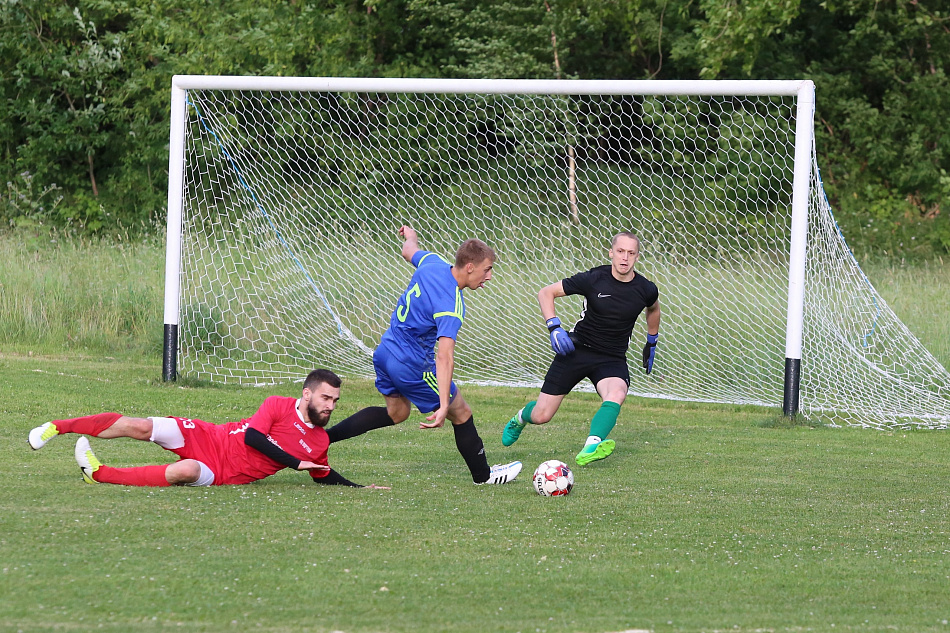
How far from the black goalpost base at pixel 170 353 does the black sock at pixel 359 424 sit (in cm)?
425

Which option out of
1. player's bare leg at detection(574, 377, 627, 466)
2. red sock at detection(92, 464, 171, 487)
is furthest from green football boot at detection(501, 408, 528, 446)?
red sock at detection(92, 464, 171, 487)

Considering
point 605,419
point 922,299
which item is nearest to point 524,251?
point 605,419

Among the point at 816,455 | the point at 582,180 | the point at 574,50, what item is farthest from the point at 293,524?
the point at 574,50

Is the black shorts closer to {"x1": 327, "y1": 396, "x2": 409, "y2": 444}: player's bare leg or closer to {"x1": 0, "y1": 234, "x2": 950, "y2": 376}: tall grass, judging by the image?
{"x1": 327, "y1": 396, "x2": 409, "y2": 444}: player's bare leg

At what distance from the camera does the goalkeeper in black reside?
7734 millimetres

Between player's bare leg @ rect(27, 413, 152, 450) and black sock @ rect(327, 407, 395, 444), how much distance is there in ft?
3.71

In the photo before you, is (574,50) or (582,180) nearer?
(582,180)

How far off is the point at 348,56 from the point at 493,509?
65.6 ft

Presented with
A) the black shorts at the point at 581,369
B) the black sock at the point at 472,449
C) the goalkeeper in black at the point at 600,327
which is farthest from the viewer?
the black shorts at the point at 581,369

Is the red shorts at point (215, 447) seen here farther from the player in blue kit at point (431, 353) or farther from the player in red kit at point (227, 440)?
the player in blue kit at point (431, 353)

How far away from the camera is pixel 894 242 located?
68.4 feet

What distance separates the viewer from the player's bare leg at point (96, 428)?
5.92 meters

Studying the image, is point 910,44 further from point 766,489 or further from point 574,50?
point 766,489

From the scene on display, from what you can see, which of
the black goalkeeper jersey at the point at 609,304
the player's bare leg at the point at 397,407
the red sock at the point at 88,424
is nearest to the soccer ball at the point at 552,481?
the player's bare leg at the point at 397,407
